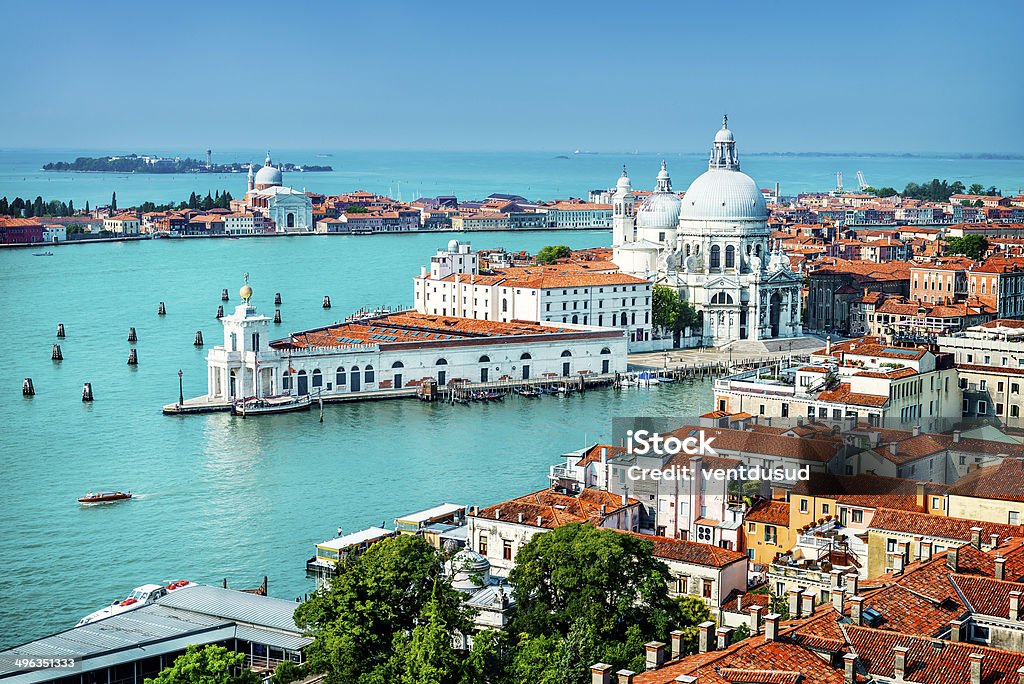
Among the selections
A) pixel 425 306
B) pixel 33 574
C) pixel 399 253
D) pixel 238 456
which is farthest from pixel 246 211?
pixel 33 574

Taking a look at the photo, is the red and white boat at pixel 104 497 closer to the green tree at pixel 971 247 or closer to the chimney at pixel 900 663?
the chimney at pixel 900 663

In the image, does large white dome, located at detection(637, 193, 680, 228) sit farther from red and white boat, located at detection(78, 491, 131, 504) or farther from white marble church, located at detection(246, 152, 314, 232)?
white marble church, located at detection(246, 152, 314, 232)

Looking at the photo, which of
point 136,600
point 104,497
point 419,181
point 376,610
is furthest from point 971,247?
point 419,181

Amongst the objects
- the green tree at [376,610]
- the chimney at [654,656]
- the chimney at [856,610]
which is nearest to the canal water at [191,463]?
the green tree at [376,610]

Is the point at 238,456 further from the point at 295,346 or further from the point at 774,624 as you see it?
the point at 774,624

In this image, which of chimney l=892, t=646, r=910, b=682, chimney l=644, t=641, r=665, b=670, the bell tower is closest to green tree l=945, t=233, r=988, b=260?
the bell tower

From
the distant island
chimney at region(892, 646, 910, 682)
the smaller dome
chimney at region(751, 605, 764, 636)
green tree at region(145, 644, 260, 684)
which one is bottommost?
green tree at region(145, 644, 260, 684)
